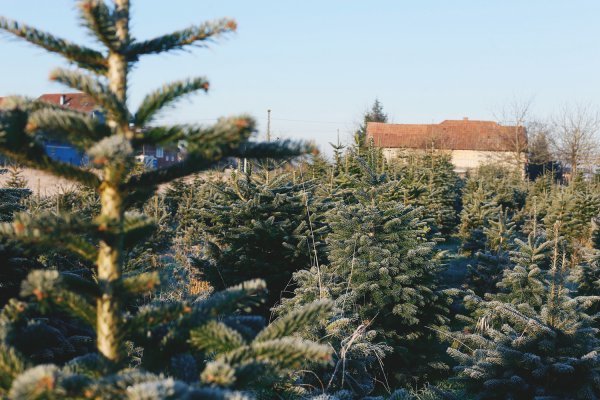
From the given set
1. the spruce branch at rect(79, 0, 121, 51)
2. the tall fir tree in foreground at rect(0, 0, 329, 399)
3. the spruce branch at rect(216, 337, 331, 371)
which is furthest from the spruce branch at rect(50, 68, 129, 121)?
the spruce branch at rect(216, 337, 331, 371)

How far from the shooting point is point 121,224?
5.51ft

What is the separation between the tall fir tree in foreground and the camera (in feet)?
5.11

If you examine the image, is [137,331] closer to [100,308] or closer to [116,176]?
[100,308]

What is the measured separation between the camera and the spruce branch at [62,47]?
1640 millimetres

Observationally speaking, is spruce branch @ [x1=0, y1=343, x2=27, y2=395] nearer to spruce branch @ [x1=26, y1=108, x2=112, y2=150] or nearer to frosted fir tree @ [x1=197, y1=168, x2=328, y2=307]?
spruce branch @ [x1=26, y1=108, x2=112, y2=150]

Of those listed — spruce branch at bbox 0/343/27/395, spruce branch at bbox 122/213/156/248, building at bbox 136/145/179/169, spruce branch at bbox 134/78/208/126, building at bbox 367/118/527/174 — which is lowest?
spruce branch at bbox 0/343/27/395

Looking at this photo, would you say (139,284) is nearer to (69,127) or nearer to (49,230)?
(49,230)

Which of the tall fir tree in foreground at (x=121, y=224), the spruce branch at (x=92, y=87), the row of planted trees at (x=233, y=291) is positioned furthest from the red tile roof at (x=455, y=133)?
the spruce branch at (x=92, y=87)

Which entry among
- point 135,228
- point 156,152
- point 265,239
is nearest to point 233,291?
point 135,228

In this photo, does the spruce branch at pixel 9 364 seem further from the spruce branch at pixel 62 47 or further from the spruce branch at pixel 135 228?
A: the spruce branch at pixel 62 47

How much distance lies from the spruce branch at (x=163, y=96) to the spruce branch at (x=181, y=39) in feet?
0.49

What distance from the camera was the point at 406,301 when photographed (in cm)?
811

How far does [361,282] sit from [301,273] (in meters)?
1.46

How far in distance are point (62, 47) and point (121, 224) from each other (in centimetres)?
59
